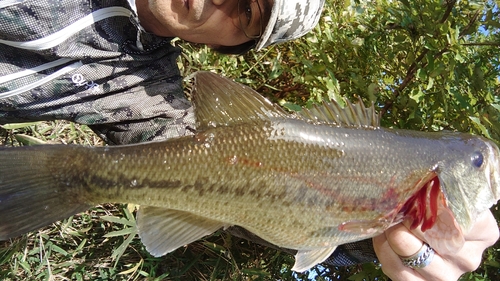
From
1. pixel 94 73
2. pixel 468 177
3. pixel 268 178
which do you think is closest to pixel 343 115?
pixel 268 178

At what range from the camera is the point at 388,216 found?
6.46 ft

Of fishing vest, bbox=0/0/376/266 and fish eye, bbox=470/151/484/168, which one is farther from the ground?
fish eye, bbox=470/151/484/168

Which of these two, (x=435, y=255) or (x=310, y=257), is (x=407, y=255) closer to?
(x=435, y=255)

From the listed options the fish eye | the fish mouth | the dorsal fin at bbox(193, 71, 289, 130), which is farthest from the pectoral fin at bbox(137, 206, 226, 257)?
the fish eye

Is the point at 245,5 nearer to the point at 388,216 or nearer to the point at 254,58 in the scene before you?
the point at 388,216

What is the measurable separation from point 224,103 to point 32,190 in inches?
33.1

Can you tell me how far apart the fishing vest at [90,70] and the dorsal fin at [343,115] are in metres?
0.88

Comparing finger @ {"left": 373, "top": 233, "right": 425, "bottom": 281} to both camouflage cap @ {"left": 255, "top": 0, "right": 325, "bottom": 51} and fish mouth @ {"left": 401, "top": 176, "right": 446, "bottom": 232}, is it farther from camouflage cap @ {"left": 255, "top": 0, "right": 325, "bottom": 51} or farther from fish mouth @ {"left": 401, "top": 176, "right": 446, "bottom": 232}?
camouflage cap @ {"left": 255, "top": 0, "right": 325, "bottom": 51}

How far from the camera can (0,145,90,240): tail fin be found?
171 centimetres

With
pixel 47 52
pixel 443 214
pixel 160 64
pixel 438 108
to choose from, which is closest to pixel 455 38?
pixel 438 108

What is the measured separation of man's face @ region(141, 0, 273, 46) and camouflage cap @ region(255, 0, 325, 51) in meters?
0.06

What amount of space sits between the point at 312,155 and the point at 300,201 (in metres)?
0.20

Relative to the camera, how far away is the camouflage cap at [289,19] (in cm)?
229

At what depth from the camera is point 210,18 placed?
91.8 inches
